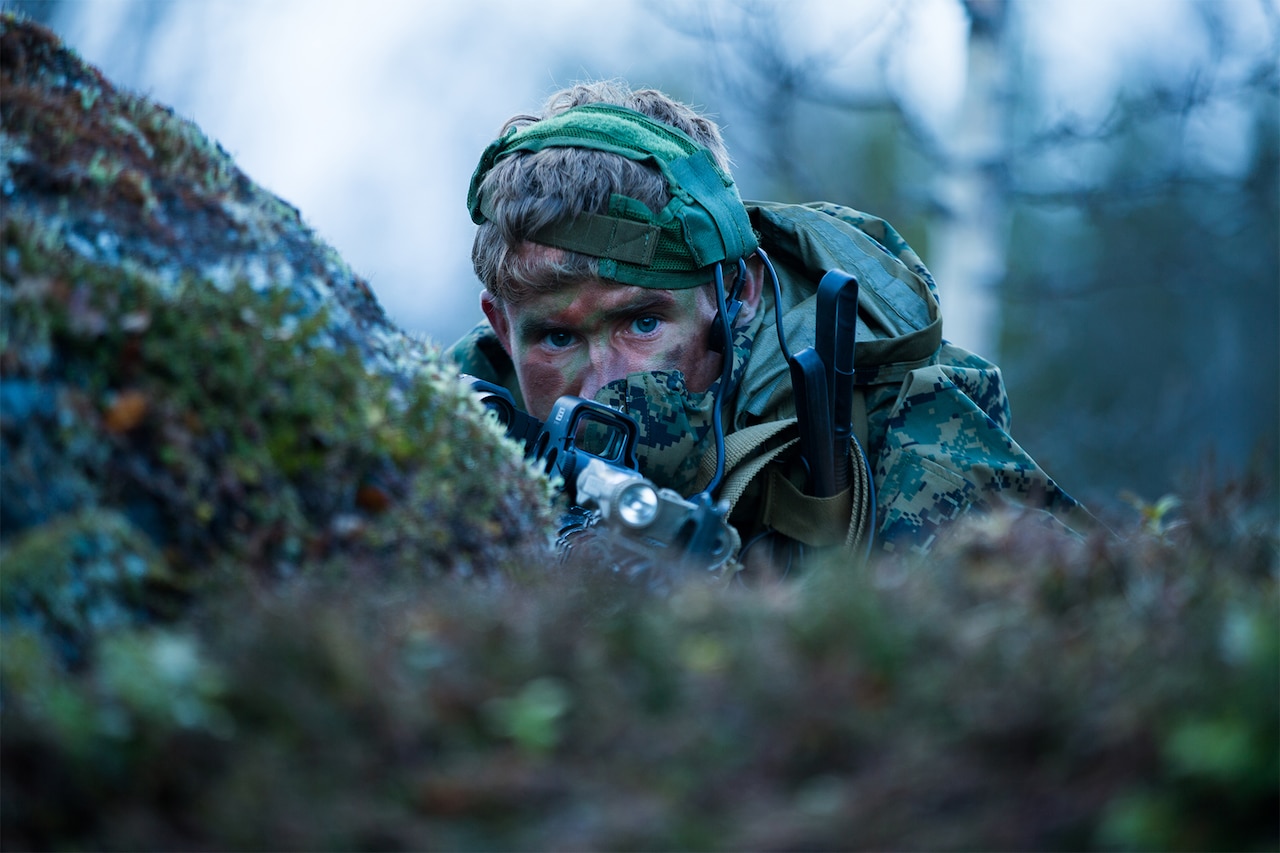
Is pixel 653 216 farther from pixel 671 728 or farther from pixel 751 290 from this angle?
pixel 671 728

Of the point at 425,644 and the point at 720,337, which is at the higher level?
the point at 720,337

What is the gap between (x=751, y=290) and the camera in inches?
157

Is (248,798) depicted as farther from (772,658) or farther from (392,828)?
(772,658)

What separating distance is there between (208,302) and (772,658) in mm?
1065

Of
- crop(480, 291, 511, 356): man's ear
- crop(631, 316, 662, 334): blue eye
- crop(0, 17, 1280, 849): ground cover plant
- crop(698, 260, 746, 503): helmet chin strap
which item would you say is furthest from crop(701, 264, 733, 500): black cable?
crop(0, 17, 1280, 849): ground cover plant

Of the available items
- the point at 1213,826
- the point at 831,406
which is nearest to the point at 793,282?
the point at 831,406

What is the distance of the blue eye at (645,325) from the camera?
12.2 ft

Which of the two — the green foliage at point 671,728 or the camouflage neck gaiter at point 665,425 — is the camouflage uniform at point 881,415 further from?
the green foliage at point 671,728

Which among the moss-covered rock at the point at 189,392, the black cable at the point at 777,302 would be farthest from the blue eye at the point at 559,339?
the moss-covered rock at the point at 189,392

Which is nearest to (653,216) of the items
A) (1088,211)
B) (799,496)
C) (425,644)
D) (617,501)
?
(799,496)

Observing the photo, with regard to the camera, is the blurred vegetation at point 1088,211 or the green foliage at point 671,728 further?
the blurred vegetation at point 1088,211

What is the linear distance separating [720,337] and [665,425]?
56 cm

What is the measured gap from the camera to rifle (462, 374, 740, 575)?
2.33 meters

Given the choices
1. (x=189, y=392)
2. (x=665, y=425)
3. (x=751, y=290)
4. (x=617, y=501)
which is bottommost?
(x=189, y=392)
